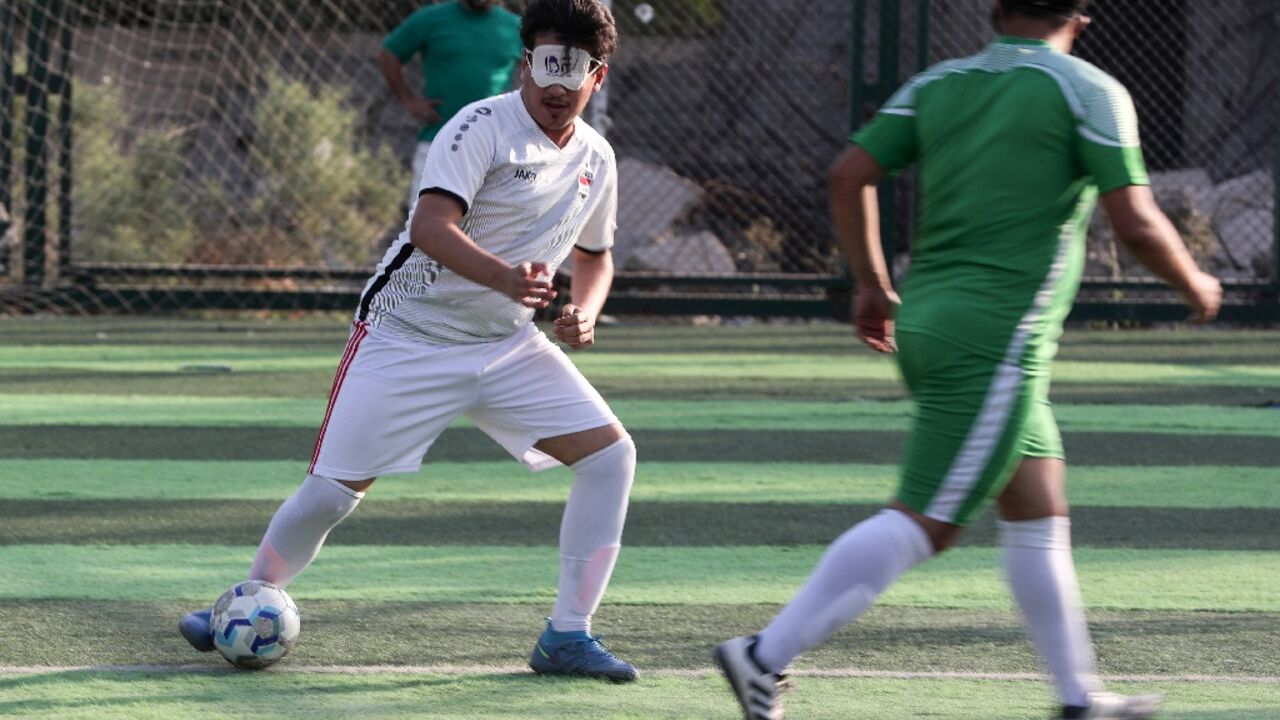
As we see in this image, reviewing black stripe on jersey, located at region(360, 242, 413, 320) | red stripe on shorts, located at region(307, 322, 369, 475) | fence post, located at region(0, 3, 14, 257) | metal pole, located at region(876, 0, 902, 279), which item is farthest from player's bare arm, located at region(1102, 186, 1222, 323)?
fence post, located at region(0, 3, 14, 257)

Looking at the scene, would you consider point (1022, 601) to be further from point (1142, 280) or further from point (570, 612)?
point (1142, 280)

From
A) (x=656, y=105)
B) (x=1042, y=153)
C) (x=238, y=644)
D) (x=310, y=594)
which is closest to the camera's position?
(x=1042, y=153)

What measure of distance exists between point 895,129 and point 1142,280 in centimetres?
1068

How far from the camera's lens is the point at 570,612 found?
170 inches

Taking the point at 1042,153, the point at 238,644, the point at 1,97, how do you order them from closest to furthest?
the point at 1042,153 → the point at 238,644 → the point at 1,97

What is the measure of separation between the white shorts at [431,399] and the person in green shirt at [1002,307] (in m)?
0.89

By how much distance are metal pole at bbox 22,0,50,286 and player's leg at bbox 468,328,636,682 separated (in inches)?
386

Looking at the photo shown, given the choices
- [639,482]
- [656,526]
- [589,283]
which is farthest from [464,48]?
[589,283]

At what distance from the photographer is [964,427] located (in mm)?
3557

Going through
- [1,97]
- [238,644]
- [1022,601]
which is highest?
[1022,601]

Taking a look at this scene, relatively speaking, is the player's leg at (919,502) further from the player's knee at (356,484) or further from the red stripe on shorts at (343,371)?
the red stripe on shorts at (343,371)

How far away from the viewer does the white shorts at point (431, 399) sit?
13.9ft

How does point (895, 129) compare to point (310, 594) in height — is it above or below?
above

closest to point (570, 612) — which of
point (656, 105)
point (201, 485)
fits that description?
point (201, 485)
